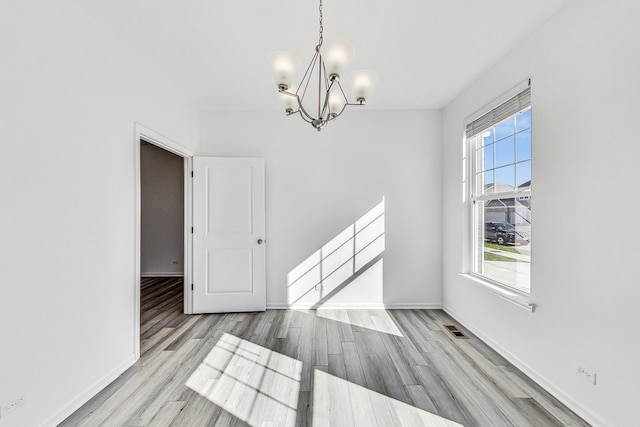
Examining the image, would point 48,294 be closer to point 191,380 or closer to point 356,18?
point 191,380

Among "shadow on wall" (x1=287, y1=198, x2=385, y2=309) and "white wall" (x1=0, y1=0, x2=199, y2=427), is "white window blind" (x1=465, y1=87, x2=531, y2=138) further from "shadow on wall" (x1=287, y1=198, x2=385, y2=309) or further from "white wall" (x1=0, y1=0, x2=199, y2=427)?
"white wall" (x1=0, y1=0, x2=199, y2=427)

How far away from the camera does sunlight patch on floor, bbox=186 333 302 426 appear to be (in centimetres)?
176

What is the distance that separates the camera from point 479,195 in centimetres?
296

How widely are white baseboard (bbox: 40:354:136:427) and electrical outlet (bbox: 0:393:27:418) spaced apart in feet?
0.75

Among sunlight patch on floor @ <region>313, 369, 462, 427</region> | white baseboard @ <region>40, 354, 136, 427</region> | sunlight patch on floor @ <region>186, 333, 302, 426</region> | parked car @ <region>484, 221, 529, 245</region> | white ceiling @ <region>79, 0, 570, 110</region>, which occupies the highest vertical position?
white ceiling @ <region>79, 0, 570, 110</region>

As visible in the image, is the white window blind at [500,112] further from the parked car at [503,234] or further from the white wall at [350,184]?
the parked car at [503,234]

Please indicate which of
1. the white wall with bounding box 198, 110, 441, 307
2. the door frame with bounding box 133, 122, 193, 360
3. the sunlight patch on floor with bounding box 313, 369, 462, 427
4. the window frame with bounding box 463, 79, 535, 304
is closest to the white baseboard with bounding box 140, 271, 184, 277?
the door frame with bounding box 133, 122, 193, 360

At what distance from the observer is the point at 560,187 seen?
1.87 meters

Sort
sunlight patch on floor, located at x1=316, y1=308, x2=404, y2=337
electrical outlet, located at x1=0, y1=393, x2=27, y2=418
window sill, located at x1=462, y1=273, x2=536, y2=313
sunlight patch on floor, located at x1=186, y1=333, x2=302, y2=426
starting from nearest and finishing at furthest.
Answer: electrical outlet, located at x1=0, y1=393, x2=27, y2=418 → sunlight patch on floor, located at x1=186, y1=333, x2=302, y2=426 → window sill, located at x1=462, y1=273, x2=536, y2=313 → sunlight patch on floor, located at x1=316, y1=308, x2=404, y2=337

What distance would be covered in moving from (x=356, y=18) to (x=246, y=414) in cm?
279

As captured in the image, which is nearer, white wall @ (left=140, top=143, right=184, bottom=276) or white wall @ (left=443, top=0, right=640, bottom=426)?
white wall @ (left=443, top=0, right=640, bottom=426)

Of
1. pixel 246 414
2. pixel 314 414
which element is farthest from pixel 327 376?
pixel 246 414

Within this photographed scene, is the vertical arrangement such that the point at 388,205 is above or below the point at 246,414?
above

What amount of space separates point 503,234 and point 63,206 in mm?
3483
